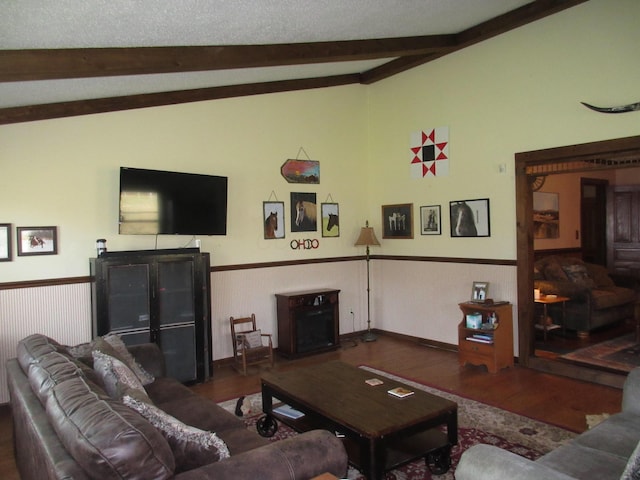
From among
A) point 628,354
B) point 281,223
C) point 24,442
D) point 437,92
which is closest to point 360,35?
point 437,92

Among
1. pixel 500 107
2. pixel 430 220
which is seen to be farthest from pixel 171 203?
pixel 500 107

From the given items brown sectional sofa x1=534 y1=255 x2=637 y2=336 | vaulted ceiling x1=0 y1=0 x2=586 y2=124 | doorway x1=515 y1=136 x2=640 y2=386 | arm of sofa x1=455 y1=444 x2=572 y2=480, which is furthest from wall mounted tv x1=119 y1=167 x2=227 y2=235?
brown sectional sofa x1=534 y1=255 x2=637 y2=336

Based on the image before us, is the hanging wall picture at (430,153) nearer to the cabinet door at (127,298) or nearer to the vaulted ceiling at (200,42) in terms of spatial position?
the vaulted ceiling at (200,42)

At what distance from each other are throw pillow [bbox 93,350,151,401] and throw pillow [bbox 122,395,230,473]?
40 cm

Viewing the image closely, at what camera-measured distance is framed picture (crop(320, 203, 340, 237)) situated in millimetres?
6410

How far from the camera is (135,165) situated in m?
4.88

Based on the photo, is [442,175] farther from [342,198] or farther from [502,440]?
[502,440]

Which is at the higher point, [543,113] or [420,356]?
[543,113]

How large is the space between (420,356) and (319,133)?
311 centimetres

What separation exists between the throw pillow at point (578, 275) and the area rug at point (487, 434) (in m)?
3.12

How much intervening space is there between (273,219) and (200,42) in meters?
2.77

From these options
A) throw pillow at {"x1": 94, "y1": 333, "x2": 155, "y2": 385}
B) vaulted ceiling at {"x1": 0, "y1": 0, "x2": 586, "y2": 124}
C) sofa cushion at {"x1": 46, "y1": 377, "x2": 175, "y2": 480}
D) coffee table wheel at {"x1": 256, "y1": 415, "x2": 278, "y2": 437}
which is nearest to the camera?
Result: sofa cushion at {"x1": 46, "y1": 377, "x2": 175, "y2": 480}

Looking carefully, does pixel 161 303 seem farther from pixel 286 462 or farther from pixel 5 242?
pixel 286 462

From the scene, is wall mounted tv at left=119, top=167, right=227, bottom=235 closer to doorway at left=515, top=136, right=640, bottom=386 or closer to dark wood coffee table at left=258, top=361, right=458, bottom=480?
dark wood coffee table at left=258, top=361, right=458, bottom=480
